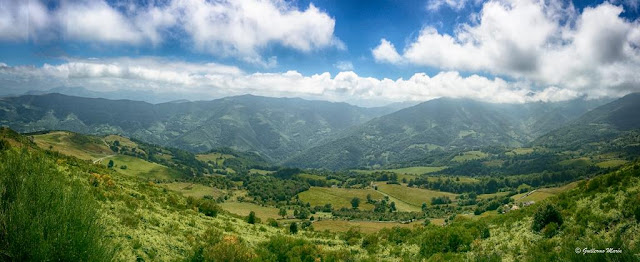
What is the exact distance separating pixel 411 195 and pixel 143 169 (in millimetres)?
157447

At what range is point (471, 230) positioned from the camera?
23250 mm

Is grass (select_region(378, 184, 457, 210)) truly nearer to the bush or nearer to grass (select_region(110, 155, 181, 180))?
grass (select_region(110, 155, 181, 180))

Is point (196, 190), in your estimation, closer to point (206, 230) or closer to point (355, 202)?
point (355, 202)

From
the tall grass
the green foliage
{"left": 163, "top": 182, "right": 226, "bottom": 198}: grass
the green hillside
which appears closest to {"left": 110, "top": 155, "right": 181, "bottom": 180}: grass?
{"left": 163, "top": 182, "right": 226, "bottom": 198}: grass

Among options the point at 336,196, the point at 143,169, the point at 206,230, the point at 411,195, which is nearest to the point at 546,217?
the point at 206,230

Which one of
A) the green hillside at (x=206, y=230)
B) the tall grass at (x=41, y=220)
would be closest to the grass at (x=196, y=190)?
the green hillside at (x=206, y=230)

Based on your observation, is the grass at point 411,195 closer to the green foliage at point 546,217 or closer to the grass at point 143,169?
the grass at point 143,169

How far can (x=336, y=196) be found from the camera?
165875 millimetres

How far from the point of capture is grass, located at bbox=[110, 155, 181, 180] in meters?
173

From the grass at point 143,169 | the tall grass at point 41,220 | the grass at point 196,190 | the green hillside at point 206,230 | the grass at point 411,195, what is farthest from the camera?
the grass at point 143,169

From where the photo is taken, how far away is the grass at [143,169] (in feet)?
567

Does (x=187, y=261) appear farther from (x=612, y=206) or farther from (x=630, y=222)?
(x=612, y=206)

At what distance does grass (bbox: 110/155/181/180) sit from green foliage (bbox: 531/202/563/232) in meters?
184

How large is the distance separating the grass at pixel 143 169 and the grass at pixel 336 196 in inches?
3249
